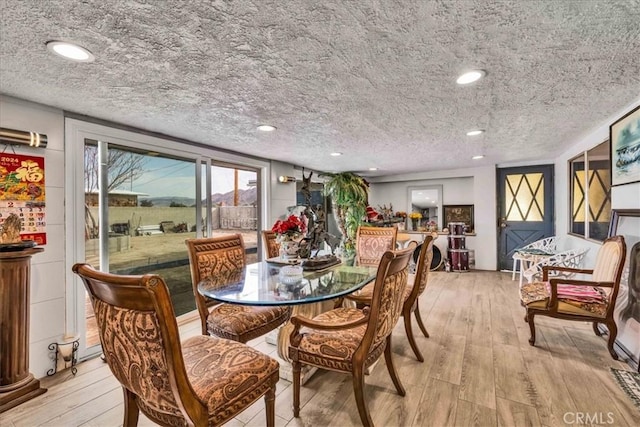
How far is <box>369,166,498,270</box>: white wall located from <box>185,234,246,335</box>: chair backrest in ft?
15.1

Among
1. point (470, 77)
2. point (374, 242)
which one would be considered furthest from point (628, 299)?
point (470, 77)

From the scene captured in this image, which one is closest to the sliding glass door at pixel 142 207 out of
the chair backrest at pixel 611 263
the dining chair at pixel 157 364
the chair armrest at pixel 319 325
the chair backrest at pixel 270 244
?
the chair backrest at pixel 270 244

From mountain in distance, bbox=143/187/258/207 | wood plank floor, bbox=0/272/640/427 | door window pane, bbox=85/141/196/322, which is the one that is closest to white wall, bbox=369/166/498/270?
wood plank floor, bbox=0/272/640/427

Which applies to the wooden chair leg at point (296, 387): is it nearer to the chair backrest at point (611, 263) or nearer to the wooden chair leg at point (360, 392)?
the wooden chair leg at point (360, 392)

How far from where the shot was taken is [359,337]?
1.69 m

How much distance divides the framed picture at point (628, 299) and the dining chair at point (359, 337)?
2017 mm

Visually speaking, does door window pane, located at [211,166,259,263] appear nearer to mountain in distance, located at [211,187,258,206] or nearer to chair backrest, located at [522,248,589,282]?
mountain in distance, located at [211,187,258,206]

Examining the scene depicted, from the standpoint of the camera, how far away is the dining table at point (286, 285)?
1.66m

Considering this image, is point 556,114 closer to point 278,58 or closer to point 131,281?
point 278,58

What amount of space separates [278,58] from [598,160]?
365cm

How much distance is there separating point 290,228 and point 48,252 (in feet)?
6.16

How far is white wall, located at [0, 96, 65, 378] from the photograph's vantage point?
215 centimetres

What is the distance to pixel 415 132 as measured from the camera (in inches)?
125

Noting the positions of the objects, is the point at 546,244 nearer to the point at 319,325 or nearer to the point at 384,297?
the point at 384,297
